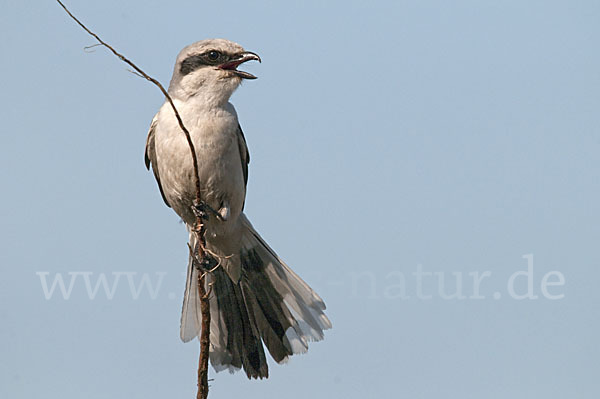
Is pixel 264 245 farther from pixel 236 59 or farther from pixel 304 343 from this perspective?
pixel 236 59

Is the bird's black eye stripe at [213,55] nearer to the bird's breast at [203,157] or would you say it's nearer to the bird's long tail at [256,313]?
A: the bird's breast at [203,157]

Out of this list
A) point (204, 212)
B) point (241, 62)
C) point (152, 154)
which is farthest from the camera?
point (152, 154)

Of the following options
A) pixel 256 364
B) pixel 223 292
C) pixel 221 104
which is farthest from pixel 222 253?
pixel 221 104

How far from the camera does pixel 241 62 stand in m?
5.48

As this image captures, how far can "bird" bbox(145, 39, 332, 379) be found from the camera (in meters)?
5.45

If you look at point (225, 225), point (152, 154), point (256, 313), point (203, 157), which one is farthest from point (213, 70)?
point (256, 313)

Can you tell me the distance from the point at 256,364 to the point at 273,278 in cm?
71

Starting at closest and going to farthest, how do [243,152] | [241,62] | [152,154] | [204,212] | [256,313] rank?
1. [204,212]
2. [241,62]
3. [243,152]
4. [152,154]
5. [256,313]

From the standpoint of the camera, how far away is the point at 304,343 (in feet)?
20.0

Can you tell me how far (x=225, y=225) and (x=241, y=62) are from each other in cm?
121

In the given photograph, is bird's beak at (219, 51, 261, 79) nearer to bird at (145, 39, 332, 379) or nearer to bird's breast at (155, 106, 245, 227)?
bird at (145, 39, 332, 379)

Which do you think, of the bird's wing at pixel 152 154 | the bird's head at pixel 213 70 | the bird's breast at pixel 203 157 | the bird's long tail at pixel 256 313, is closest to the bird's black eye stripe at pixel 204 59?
the bird's head at pixel 213 70

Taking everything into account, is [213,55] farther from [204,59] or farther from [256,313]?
[256,313]

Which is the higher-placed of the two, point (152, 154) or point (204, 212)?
point (152, 154)
